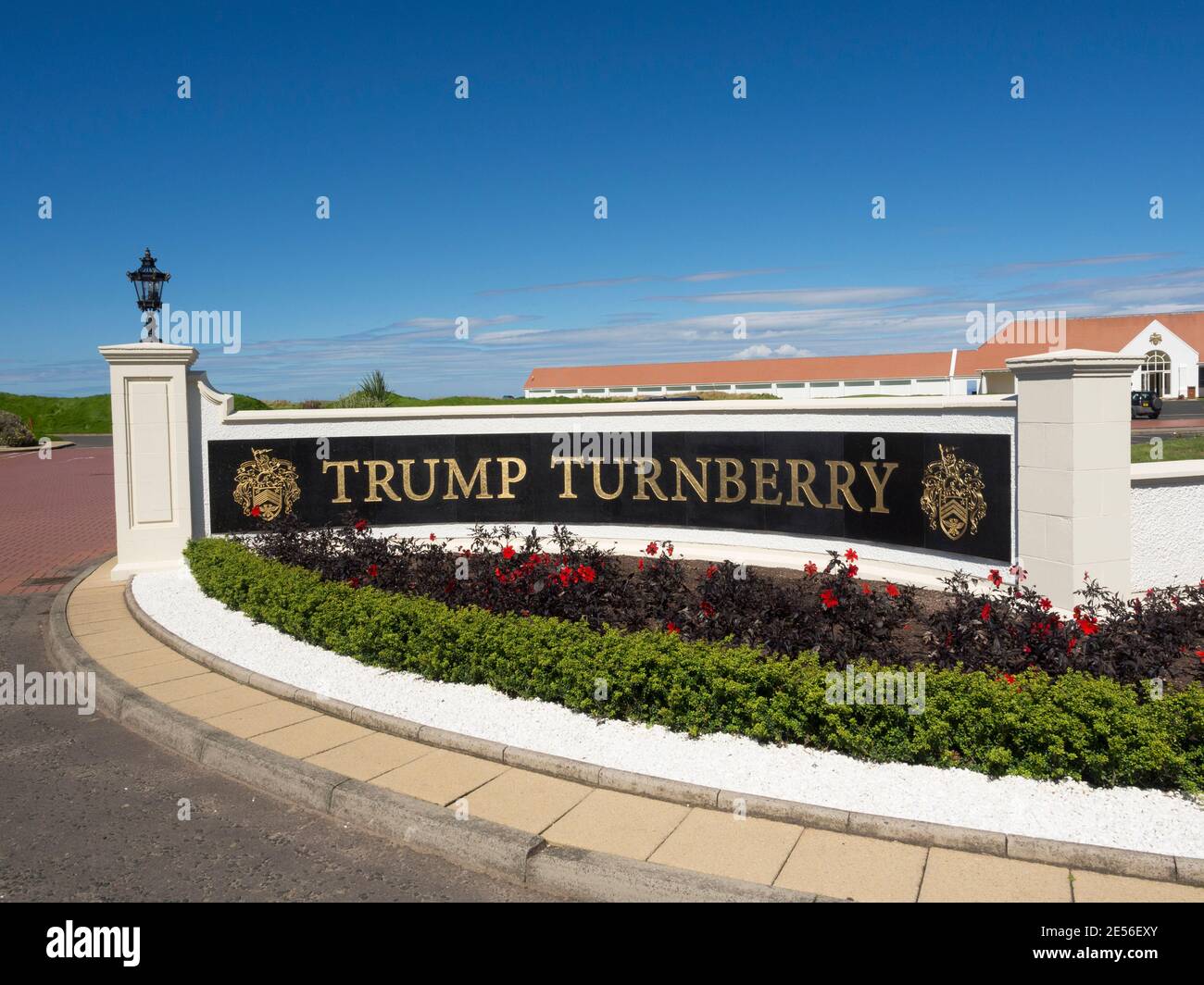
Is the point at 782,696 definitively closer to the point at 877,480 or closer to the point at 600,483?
the point at 877,480

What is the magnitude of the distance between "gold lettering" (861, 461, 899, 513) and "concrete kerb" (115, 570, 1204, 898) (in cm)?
606

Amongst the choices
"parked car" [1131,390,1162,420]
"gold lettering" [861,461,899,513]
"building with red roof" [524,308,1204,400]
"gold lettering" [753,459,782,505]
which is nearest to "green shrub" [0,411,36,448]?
"building with red roof" [524,308,1204,400]

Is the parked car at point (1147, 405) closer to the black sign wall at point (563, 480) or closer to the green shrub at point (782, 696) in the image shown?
the black sign wall at point (563, 480)

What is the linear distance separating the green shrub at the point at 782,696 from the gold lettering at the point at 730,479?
5095mm

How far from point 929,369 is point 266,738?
56270 millimetres

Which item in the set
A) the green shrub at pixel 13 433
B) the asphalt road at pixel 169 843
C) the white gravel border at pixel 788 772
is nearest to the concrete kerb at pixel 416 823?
the asphalt road at pixel 169 843

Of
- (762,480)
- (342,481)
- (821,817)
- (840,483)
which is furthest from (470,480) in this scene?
(821,817)

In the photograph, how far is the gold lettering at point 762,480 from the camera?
11.2m

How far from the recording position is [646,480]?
12.2m

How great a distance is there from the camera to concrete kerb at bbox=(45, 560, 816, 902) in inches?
159

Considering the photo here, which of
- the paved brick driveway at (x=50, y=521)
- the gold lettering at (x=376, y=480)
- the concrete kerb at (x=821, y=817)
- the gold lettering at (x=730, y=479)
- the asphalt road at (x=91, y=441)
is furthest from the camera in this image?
the asphalt road at (x=91, y=441)

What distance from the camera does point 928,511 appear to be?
961 cm
